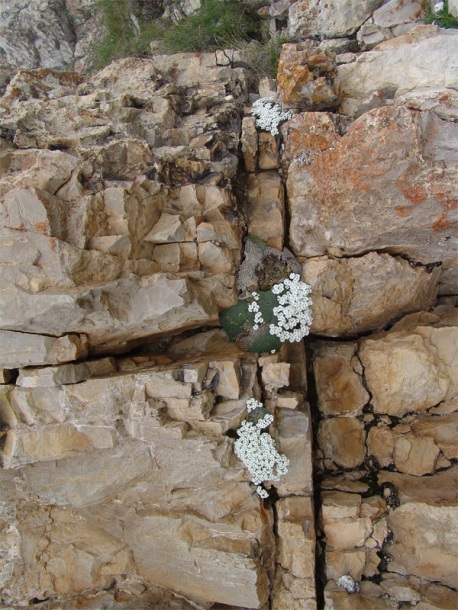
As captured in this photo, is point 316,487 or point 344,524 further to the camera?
point 316,487

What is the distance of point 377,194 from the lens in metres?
5.08

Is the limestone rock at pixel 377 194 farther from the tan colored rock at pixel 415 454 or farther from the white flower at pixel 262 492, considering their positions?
the white flower at pixel 262 492

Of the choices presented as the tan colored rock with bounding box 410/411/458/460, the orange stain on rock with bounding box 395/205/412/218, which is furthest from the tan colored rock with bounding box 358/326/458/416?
the orange stain on rock with bounding box 395/205/412/218

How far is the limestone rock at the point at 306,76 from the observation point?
5.61 metres

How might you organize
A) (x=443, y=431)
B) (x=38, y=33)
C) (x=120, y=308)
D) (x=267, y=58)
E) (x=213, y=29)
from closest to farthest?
(x=120, y=308) → (x=443, y=431) → (x=267, y=58) → (x=213, y=29) → (x=38, y=33)

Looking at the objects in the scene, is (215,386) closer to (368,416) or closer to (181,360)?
(181,360)

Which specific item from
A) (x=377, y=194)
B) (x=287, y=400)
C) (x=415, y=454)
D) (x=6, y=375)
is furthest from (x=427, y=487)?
(x=6, y=375)

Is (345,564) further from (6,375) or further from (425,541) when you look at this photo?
(6,375)

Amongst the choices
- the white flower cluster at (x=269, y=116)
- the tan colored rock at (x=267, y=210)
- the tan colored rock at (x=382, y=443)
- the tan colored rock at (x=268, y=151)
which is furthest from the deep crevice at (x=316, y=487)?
the white flower cluster at (x=269, y=116)

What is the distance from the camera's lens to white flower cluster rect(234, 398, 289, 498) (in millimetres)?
5195

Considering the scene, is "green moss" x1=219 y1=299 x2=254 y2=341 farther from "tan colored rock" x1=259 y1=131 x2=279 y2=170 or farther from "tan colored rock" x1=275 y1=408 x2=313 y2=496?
"tan colored rock" x1=259 y1=131 x2=279 y2=170

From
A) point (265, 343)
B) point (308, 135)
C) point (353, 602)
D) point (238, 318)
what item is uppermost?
point (308, 135)

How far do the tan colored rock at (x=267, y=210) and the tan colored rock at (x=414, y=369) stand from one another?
2.03m

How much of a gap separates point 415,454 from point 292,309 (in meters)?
2.48
